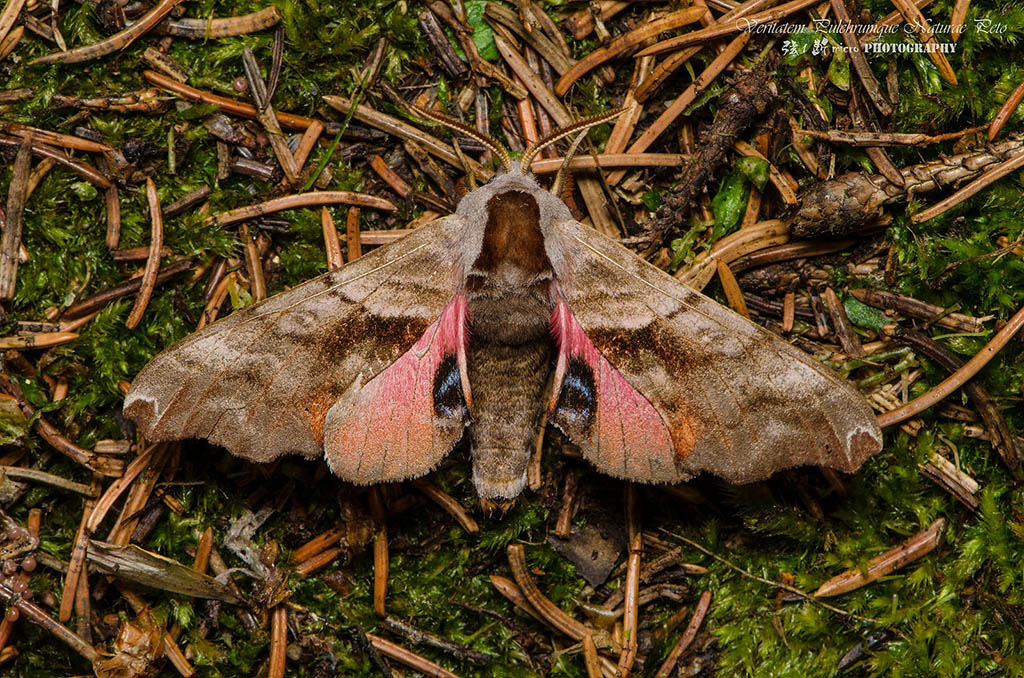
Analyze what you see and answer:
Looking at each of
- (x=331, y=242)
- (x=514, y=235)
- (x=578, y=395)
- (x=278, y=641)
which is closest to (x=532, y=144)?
(x=514, y=235)

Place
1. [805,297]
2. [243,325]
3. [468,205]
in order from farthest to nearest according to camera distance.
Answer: [805,297], [468,205], [243,325]

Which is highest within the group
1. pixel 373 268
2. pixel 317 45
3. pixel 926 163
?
pixel 317 45

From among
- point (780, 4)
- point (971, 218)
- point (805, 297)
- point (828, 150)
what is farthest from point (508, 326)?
point (971, 218)

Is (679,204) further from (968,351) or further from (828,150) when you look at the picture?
(968,351)

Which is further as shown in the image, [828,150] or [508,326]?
[828,150]

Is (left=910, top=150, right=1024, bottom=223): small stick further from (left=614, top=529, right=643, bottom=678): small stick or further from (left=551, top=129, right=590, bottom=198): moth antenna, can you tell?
(left=614, top=529, right=643, bottom=678): small stick

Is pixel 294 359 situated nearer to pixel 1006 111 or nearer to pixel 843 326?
pixel 843 326

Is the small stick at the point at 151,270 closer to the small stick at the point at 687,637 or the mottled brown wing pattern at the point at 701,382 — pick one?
the mottled brown wing pattern at the point at 701,382

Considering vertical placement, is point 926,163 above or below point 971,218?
above
